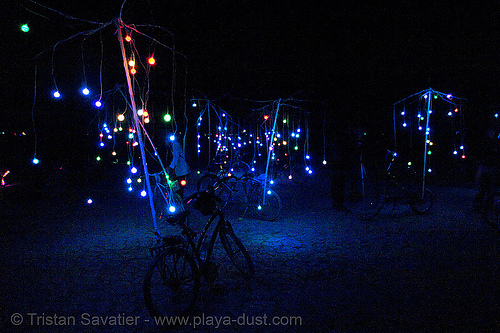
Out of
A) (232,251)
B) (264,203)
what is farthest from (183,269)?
(264,203)

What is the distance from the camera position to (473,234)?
20.7ft

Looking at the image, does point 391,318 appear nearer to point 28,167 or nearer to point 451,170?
point 28,167

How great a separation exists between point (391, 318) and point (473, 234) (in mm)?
4345

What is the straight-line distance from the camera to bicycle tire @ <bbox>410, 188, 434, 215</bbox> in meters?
8.02

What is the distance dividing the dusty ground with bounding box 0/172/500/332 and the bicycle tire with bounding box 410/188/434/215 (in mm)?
295

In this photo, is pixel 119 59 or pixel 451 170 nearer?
pixel 119 59

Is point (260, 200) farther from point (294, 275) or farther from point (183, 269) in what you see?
point (183, 269)

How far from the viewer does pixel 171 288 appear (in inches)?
144

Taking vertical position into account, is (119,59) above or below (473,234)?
above

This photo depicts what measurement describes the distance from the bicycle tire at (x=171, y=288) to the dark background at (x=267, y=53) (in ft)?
13.5

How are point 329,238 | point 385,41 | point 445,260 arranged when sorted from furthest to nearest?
point 385,41, point 329,238, point 445,260

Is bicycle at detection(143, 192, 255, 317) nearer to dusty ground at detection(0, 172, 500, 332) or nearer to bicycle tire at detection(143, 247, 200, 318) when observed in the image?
bicycle tire at detection(143, 247, 200, 318)

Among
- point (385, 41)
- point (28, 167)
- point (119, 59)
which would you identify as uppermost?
point (385, 41)

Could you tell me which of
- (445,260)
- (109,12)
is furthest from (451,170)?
(109,12)
